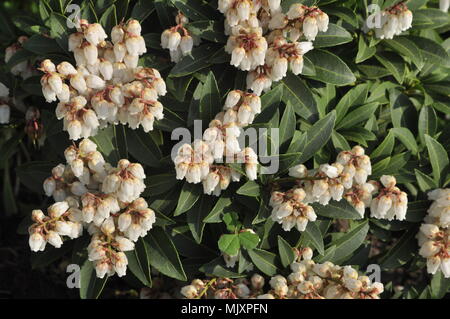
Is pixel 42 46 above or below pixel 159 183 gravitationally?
above

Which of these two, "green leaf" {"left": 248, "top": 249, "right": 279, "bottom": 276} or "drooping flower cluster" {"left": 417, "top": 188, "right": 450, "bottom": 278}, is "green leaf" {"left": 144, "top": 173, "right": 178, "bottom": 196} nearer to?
"green leaf" {"left": 248, "top": 249, "right": 279, "bottom": 276}

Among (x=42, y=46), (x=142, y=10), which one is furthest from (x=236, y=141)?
(x=42, y=46)

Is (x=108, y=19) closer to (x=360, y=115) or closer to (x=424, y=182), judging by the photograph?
(x=360, y=115)

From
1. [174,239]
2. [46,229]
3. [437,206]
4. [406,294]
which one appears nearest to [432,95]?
[437,206]

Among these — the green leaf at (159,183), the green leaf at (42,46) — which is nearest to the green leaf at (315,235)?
the green leaf at (159,183)

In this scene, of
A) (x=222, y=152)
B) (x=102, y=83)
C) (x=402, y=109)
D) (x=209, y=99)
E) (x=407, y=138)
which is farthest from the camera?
(x=402, y=109)

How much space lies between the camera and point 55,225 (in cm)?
265

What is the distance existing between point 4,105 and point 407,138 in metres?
2.08

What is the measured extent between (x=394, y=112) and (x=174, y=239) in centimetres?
132

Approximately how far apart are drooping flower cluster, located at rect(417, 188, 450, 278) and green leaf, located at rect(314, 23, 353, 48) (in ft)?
2.84

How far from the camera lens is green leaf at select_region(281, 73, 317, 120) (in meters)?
2.92

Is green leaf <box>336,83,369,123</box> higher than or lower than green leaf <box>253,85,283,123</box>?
lower

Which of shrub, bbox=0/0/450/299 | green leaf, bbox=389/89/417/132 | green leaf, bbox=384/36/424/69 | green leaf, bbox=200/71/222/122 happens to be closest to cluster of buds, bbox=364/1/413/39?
shrub, bbox=0/0/450/299

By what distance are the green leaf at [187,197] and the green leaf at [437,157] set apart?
113cm
